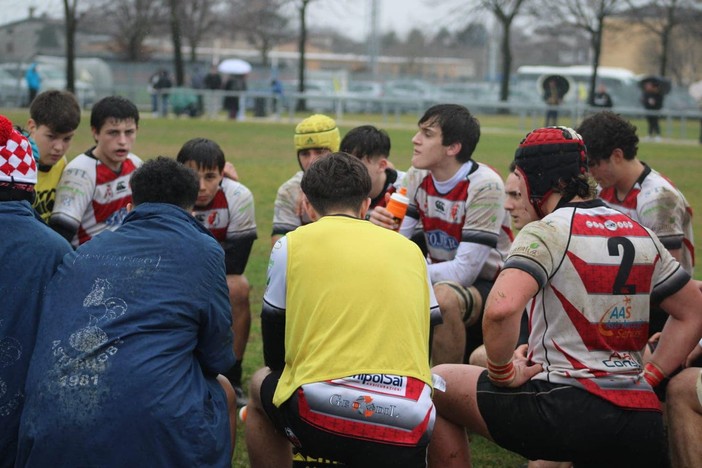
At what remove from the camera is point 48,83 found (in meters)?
37.4

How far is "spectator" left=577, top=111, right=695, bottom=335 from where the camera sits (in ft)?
17.1

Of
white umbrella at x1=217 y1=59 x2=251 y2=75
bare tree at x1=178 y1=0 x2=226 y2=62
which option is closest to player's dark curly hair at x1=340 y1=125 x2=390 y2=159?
white umbrella at x1=217 y1=59 x2=251 y2=75

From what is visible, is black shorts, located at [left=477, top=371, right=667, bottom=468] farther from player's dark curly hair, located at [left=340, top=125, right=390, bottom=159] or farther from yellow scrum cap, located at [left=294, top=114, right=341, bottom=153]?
yellow scrum cap, located at [left=294, top=114, right=341, bottom=153]

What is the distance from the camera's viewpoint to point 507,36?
41312 millimetres

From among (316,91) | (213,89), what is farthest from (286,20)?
(213,89)

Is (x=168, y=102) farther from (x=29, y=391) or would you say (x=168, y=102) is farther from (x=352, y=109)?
(x=29, y=391)

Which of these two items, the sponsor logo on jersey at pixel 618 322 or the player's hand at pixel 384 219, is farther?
the player's hand at pixel 384 219

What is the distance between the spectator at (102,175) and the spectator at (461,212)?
2056 mm

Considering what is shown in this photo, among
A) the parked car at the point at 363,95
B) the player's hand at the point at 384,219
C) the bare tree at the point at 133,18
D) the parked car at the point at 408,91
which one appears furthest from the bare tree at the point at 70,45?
the player's hand at the point at 384,219

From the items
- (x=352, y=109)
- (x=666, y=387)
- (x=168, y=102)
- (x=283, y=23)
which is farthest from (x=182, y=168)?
(x=283, y=23)

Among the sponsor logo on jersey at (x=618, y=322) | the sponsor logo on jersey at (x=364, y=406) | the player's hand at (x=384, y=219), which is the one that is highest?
the player's hand at (x=384, y=219)

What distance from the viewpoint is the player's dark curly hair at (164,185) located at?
12.5ft

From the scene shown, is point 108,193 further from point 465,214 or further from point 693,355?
point 693,355

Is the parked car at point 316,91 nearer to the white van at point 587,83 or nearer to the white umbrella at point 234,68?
the white umbrella at point 234,68
